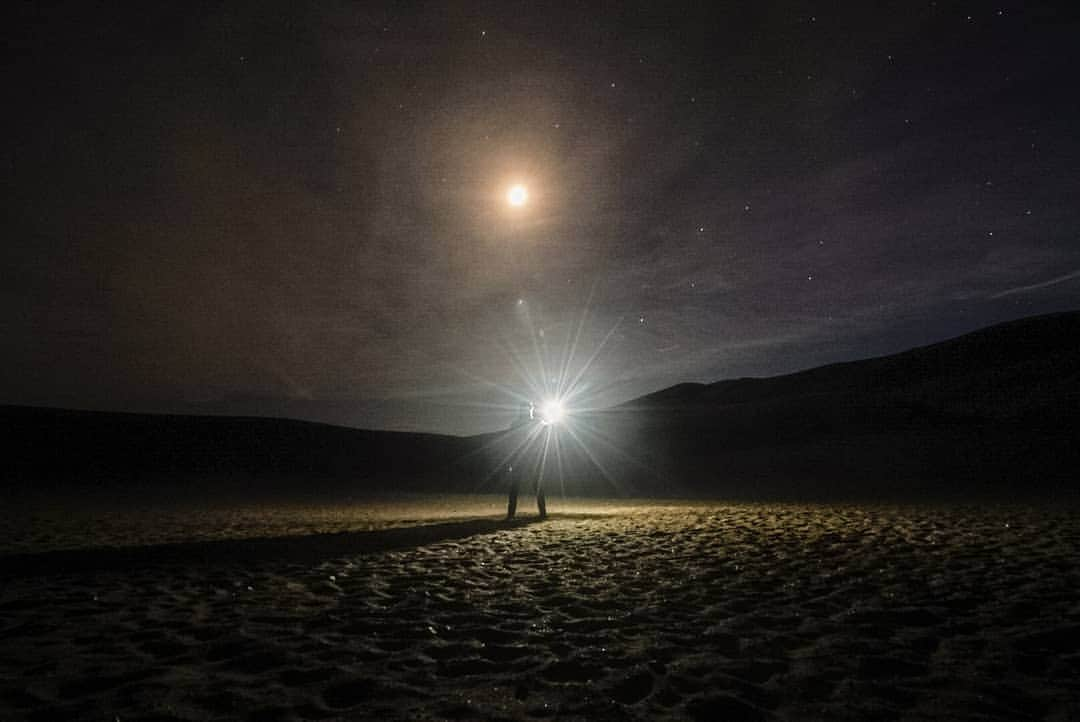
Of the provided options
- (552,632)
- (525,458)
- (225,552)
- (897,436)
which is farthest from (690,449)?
(552,632)

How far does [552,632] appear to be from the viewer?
16.8ft

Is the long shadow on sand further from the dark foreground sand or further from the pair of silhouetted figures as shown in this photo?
the pair of silhouetted figures

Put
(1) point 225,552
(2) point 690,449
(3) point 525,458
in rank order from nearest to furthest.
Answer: (1) point 225,552 → (3) point 525,458 → (2) point 690,449

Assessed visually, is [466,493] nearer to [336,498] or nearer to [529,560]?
[336,498]

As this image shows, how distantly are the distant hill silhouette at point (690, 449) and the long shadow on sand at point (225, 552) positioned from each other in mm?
15876

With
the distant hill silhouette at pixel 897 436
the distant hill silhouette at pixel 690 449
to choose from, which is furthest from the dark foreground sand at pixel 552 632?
the distant hill silhouette at pixel 897 436

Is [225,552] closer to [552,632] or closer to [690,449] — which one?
[552,632]

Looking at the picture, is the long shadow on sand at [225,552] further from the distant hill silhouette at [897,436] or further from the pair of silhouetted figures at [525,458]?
the distant hill silhouette at [897,436]

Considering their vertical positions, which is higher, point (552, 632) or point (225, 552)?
point (225, 552)

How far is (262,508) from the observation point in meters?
19.5

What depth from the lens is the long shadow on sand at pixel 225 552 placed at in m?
8.00

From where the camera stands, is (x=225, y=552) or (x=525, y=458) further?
(x=525, y=458)

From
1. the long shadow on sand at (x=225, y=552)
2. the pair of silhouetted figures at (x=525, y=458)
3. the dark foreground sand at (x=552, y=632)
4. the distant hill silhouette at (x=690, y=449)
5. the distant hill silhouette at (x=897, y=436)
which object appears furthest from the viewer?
the distant hill silhouette at (x=690, y=449)

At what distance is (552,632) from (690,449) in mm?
37196
